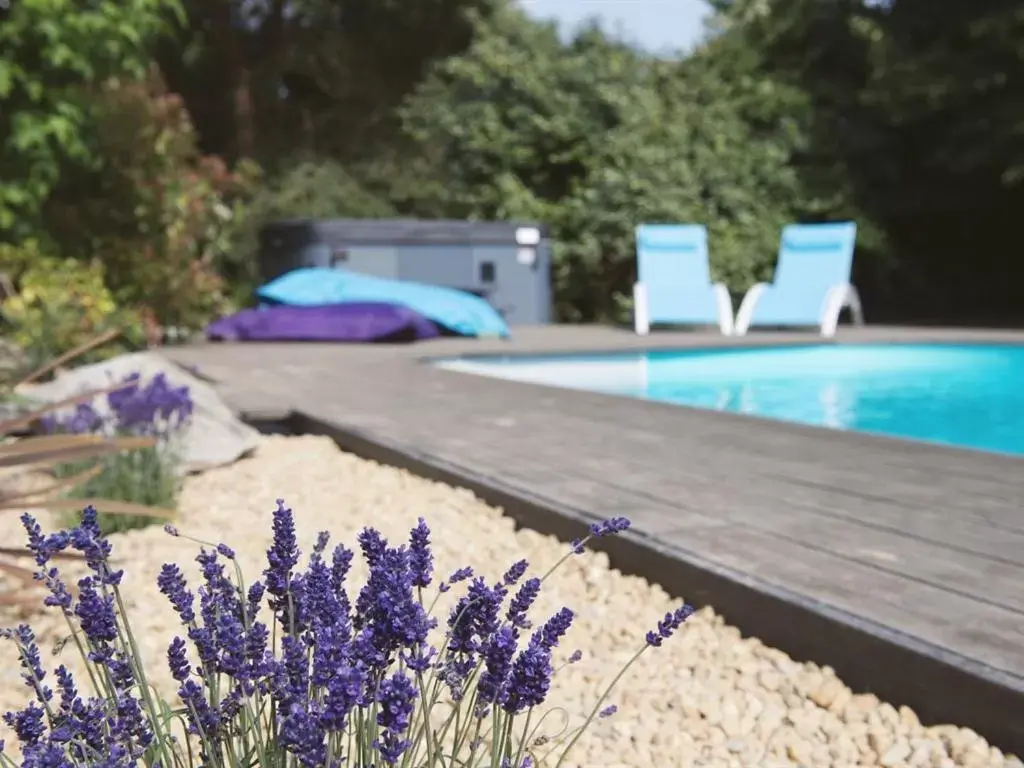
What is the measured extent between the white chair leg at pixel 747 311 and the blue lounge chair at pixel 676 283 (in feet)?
0.26

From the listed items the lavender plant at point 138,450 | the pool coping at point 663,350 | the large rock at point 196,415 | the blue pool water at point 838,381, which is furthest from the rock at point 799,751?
the blue pool water at point 838,381

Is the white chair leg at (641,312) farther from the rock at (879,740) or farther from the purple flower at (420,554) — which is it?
the purple flower at (420,554)

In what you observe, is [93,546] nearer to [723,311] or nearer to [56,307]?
[56,307]

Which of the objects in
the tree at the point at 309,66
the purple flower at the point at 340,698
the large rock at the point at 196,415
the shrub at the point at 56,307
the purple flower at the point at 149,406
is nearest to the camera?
the purple flower at the point at 340,698

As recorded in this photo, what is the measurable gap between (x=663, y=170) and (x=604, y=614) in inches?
382

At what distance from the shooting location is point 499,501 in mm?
3098

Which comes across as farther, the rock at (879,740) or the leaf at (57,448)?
the leaf at (57,448)

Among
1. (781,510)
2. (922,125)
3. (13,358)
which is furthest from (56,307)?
(922,125)

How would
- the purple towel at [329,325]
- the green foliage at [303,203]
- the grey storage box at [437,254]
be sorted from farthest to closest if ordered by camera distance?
1. the green foliage at [303,203]
2. the grey storage box at [437,254]
3. the purple towel at [329,325]

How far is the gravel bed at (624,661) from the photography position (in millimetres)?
1791

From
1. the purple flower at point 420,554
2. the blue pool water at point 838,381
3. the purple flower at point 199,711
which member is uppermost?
the purple flower at point 420,554

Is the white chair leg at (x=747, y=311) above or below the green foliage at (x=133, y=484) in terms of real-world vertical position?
above

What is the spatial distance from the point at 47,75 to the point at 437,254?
4.64 metres

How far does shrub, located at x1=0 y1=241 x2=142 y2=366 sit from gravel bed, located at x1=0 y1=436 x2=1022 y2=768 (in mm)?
2770
